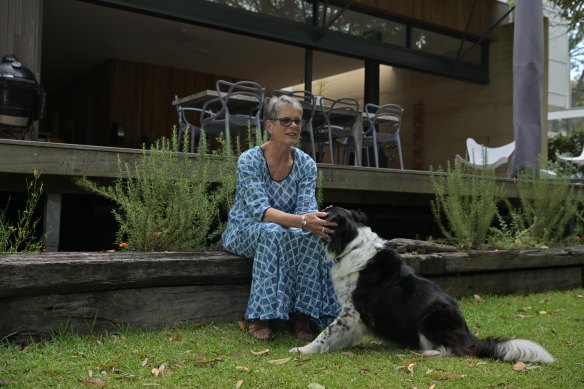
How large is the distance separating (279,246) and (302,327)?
1.55 feet

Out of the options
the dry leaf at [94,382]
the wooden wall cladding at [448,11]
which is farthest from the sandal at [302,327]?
the wooden wall cladding at [448,11]

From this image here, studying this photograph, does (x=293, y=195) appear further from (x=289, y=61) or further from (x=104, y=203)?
(x=289, y=61)

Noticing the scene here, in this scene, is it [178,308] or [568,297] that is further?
[568,297]

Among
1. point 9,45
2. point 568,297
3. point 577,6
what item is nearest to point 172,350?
point 568,297

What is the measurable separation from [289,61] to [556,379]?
9816 mm

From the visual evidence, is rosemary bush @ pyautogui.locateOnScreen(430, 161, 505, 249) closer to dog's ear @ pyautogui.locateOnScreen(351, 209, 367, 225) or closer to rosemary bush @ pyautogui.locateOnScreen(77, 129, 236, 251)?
dog's ear @ pyautogui.locateOnScreen(351, 209, 367, 225)

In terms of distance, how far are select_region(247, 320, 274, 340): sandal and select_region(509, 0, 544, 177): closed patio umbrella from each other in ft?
14.2

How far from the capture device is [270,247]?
3.13 metres

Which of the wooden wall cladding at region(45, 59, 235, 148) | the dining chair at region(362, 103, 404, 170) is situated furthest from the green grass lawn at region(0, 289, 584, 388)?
the wooden wall cladding at region(45, 59, 235, 148)

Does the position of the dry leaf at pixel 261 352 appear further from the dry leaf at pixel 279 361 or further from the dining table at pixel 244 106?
the dining table at pixel 244 106

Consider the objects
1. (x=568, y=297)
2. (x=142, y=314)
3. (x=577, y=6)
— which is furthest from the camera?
(x=577, y=6)

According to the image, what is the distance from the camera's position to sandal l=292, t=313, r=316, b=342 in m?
3.22

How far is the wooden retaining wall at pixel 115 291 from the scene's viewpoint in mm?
2770

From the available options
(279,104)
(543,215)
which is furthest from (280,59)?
(279,104)
